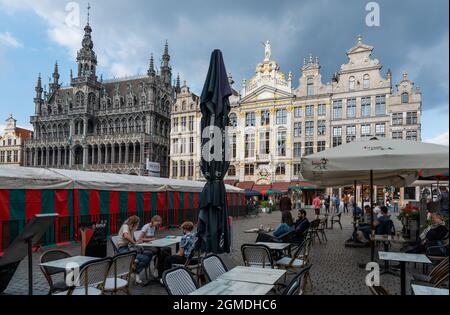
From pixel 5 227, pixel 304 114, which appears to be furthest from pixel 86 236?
pixel 304 114

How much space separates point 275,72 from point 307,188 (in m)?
15.3

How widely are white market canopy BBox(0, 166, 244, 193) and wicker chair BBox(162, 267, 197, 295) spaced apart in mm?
8386

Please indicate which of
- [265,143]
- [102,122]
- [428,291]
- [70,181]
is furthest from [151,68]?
[428,291]

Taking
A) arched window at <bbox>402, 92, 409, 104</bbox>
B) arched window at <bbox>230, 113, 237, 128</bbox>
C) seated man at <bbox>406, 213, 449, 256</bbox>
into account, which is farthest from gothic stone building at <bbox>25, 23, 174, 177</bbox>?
seated man at <bbox>406, 213, 449, 256</bbox>

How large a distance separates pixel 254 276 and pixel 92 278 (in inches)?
84.6

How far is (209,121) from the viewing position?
669 cm

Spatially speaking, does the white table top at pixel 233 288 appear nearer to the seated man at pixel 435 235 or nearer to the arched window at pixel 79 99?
the seated man at pixel 435 235

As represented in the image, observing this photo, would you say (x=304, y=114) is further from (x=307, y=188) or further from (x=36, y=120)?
(x=36, y=120)

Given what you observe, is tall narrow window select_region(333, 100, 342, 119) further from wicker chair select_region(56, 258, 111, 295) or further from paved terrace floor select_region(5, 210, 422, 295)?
wicker chair select_region(56, 258, 111, 295)

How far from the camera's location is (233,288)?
3.62 metres

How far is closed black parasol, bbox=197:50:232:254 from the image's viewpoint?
6496 millimetres

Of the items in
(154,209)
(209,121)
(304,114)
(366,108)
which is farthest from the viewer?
(304,114)

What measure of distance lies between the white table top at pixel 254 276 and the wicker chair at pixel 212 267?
0.30 m

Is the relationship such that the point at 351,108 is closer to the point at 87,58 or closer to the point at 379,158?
the point at 379,158
